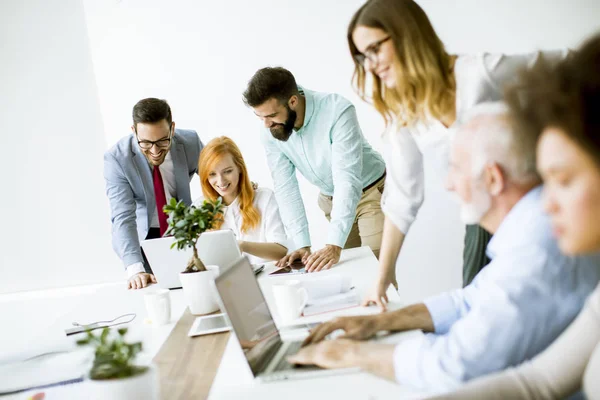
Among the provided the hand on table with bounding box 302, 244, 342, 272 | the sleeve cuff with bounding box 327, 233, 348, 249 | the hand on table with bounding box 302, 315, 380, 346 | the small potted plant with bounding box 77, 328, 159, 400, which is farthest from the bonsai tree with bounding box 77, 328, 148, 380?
the sleeve cuff with bounding box 327, 233, 348, 249

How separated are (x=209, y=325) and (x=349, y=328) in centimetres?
53

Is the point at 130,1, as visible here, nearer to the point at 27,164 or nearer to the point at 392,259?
the point at 27,164

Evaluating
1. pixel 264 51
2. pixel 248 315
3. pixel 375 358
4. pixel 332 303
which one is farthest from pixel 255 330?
pixel 264 51

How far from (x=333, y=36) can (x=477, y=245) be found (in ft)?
9.34

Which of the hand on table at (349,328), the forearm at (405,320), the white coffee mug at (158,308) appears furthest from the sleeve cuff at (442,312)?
the white coffee mug at (158,308)

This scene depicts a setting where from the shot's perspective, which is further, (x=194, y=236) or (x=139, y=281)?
(x=139, y=281)

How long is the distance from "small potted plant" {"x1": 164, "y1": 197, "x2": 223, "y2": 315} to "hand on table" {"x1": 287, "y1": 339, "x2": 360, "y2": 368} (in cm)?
66

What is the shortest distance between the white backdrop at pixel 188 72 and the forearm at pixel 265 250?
64.7 inches

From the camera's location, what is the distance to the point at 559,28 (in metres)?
4.19

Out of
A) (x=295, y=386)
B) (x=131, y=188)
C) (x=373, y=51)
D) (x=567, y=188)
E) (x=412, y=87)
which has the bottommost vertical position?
(x=295, y=386)

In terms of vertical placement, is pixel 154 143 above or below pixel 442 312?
above

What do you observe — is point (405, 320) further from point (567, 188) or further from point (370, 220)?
point (370, 220)

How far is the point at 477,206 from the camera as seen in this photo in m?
1.27

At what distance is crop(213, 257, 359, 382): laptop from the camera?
1.26 meters
